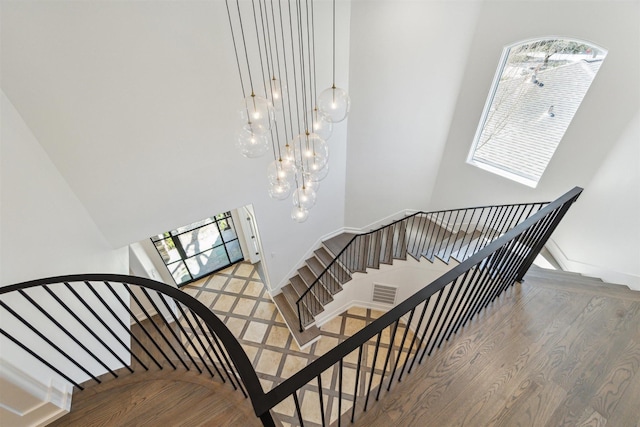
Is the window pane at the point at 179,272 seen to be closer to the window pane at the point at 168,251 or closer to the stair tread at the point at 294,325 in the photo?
the window pane at the point at 168,251

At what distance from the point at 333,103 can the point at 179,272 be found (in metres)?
5.85

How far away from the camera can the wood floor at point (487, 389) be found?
162 cm

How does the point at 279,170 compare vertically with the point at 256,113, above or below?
below

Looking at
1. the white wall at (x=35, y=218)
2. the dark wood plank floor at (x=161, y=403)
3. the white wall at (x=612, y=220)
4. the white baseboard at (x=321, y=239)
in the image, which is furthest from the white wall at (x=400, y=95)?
the dark wood plank floor at (x=161, y=403)

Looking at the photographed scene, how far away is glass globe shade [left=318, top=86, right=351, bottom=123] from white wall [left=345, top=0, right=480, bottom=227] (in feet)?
8.90

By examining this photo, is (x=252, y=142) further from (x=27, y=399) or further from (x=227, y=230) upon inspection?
(x=227, y=230)

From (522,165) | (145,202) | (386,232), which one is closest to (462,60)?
(522,165)

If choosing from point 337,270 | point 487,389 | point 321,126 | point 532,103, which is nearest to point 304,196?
point 321,126

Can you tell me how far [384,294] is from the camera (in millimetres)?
5340

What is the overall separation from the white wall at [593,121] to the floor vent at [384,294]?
8.82ft

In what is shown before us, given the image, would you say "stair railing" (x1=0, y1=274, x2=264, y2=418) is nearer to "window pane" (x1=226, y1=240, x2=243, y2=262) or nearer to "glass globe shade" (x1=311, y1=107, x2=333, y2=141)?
"glass globe shade" (x1=311, y1=107, x2=333, y2=141)

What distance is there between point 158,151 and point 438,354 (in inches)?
143

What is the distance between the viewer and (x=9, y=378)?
150cm

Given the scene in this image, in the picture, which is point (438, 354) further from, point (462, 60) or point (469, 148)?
point (462, 60)
